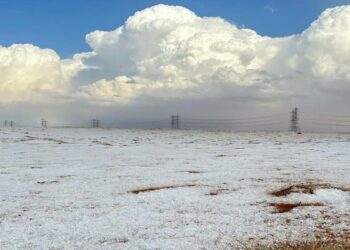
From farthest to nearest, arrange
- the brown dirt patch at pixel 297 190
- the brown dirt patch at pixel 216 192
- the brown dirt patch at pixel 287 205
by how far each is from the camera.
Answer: the brown dirt patch at pixel 216 192 < the brown dirt patch at pixel 297 190 < the brown dirt patch at pixel 287 205

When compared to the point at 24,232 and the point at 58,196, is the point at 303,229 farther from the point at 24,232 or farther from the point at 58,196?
the point at 58,196

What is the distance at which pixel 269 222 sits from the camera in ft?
42.3

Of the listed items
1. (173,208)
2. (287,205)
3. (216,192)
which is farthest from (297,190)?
(173,208)

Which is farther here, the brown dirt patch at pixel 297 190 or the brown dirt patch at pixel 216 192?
the brown dirt patch at pixel 216 192

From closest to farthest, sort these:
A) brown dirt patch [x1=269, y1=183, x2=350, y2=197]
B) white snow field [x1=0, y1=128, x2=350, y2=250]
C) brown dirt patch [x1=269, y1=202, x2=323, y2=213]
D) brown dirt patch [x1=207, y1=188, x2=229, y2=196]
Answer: white snow field [x1=0, y1=128, x2=350, y2=250]
brown dirt patch [x1=269, y1=202, x2=323, y2=213]
brown dirt patch [x1=269, y1=183, x2=350, y2=197]
brown dirt patch [x1=207, y1=188, x2=229, y2=196]

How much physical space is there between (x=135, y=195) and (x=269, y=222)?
5237mm

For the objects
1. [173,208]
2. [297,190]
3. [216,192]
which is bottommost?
[173,208]

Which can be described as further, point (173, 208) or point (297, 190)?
point (297, 190)

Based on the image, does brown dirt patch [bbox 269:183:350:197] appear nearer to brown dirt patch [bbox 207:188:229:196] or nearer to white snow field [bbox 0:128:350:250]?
white snow field [bbox 0:128:350:250]

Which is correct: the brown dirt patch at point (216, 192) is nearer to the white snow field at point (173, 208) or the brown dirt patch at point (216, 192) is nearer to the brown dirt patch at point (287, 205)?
the white snow field at point (173, 208)

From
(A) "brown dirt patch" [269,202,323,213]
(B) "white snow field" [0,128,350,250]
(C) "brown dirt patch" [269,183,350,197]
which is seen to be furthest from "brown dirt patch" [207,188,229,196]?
(A) "brown dirt patch" [269,202,323,213]

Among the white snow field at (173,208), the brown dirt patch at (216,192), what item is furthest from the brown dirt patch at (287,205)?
the brown dirt patch at (216,192)

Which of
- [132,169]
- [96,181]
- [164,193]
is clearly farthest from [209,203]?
[132,169]

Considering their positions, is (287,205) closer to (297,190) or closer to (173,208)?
(297,190)
